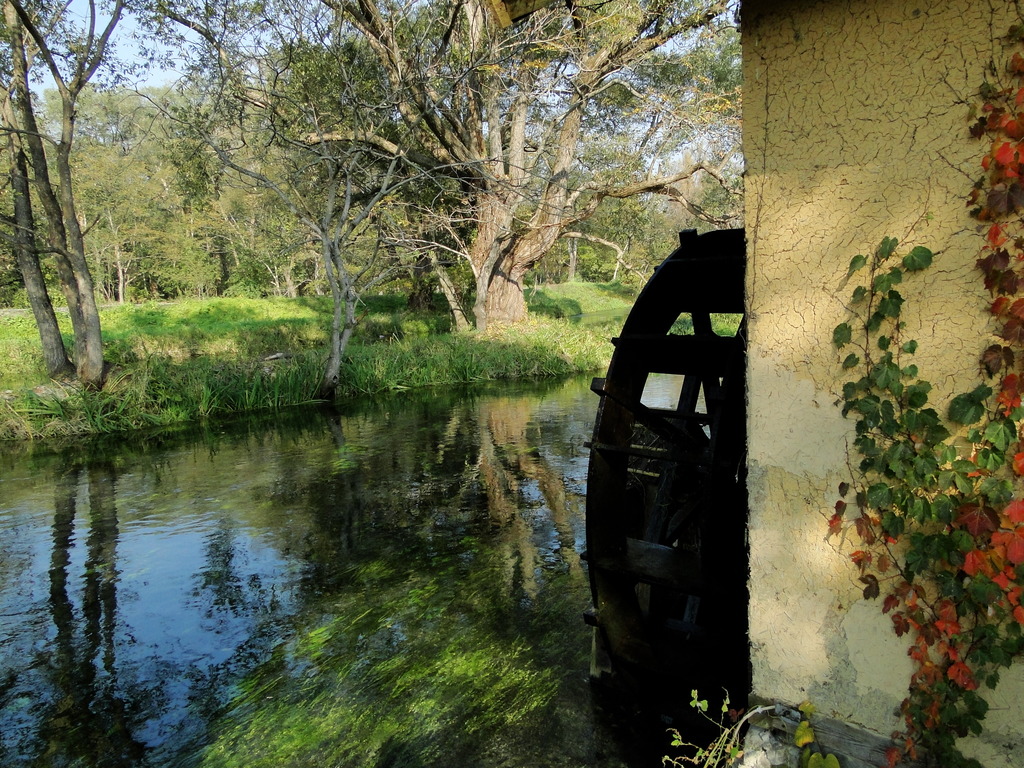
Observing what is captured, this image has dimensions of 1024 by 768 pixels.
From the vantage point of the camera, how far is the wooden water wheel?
301 centimetres

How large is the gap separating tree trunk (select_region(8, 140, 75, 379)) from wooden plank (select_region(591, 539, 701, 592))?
1133cm

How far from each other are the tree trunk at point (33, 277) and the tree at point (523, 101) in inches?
253

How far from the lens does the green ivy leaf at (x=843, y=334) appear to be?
210cm

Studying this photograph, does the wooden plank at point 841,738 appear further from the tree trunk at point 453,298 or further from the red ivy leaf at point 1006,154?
the tree trunk at point 453,298

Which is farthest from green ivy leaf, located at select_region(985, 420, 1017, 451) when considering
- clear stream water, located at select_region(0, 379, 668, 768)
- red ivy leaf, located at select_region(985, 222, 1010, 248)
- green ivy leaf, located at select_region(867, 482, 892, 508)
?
clear stream water, located at select_region(0, 379, 668, 768)

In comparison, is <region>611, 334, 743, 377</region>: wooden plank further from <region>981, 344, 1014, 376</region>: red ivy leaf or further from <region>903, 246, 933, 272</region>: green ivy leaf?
<region>981, 344, 1014, 376</region>: red ivy leaf

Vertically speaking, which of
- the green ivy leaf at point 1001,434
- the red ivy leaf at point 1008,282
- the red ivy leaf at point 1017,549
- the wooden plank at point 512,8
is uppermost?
the wooden plank at point 512,8

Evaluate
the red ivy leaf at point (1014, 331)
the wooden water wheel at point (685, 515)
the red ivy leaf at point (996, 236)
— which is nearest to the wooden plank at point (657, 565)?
the wooden water wheel at point (685, 515)

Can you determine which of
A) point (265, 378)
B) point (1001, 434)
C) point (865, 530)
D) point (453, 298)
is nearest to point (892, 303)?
point (1001, 434)

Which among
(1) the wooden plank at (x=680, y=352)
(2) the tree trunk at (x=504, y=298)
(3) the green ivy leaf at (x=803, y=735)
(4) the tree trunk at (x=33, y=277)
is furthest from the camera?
(2) the tree trunk at (x=504, y=298)

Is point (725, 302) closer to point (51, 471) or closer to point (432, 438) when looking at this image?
point (432, 438)

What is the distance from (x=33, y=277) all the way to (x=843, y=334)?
12.9 metres

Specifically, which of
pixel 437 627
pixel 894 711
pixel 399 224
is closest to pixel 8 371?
pixel 399 224

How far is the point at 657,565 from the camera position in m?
3.16
